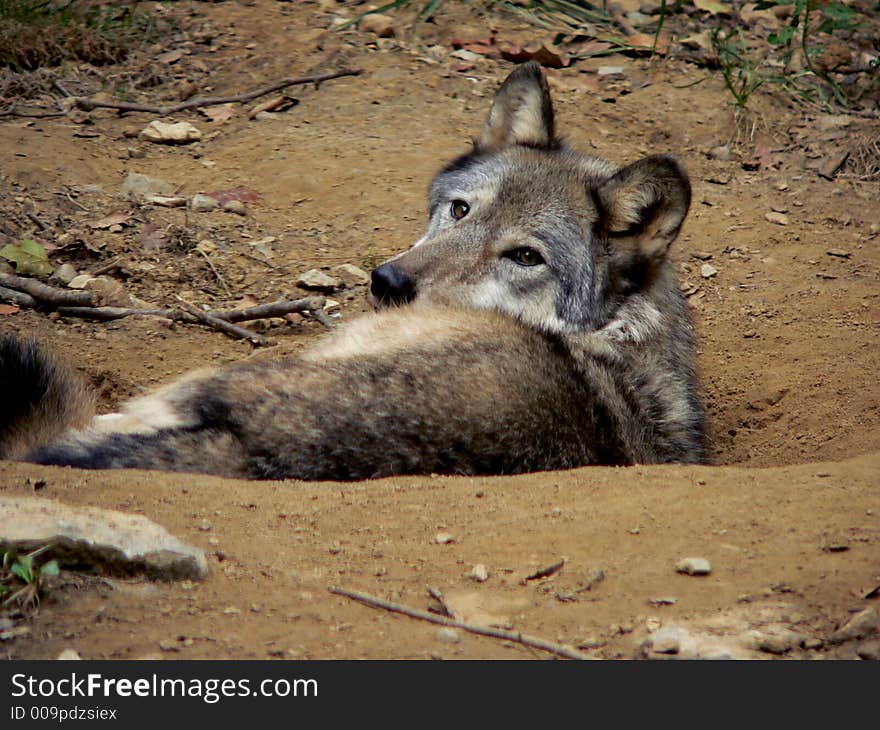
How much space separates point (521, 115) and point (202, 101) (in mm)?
3128

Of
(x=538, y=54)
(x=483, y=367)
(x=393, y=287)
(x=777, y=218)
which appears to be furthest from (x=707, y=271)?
(x=483, y=367)

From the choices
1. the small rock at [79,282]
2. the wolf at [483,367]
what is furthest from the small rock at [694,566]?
the small rock at [79,282]

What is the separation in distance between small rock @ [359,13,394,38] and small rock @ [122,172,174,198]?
2.65 metres

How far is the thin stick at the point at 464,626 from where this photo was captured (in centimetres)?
246

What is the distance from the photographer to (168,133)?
286 inches

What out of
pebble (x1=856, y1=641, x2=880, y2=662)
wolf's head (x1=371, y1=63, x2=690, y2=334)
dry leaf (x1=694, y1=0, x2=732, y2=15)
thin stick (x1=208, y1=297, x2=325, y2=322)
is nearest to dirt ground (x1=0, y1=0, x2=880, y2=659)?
pebble (x1=856, y1=641, x2=880, y2=662)

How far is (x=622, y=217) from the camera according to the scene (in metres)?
4.84

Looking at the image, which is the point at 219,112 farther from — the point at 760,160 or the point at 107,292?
the point at 760,160

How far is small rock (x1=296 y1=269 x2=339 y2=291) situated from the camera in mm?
6098

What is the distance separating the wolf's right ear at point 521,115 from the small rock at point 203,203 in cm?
199

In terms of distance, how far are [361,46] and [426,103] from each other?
966 millimetres

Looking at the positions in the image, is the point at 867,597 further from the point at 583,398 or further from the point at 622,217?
the point at 622,217

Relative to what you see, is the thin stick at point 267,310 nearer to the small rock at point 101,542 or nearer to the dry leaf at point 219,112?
the dry leaf at point 219,112

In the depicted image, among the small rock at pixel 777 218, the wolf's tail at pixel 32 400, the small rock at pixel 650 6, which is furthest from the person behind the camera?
the small rock at pixel 650 6
